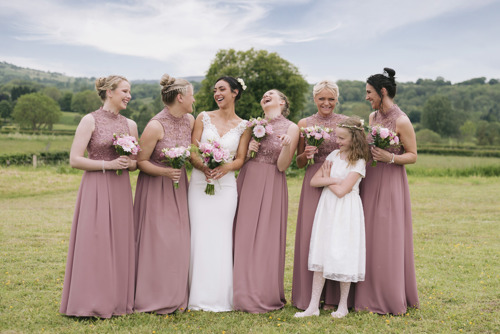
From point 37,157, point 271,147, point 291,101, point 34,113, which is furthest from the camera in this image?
point 34,113

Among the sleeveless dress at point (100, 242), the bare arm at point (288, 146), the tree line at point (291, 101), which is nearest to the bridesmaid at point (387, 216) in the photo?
the bare arm at point (288, 146)

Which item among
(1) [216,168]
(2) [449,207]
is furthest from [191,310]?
(2) [449,207]

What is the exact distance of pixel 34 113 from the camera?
2869 inches

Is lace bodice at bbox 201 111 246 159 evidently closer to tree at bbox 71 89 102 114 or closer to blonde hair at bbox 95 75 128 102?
blonde hair at bbox 95 75 128 102

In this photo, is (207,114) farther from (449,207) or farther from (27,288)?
(449,207)

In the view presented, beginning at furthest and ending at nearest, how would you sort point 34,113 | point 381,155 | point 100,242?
point 34,113, point 381,155, point 100,242

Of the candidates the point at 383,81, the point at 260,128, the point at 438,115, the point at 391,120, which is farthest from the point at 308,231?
the point at 438,115

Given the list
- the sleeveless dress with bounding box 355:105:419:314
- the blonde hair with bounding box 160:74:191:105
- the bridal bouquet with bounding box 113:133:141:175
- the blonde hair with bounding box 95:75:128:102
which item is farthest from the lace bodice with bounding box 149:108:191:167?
the sleeveless dress with bounding box 355:105:419:314

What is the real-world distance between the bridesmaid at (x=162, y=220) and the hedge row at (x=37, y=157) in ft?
103

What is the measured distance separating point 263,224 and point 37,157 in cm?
3438

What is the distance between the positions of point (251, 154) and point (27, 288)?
4.50 meters

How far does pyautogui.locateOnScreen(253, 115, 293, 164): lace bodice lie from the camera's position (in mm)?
6809

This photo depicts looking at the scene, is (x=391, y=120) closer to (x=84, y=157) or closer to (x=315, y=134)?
(x=315, y=134)

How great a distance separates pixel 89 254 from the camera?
609cm
